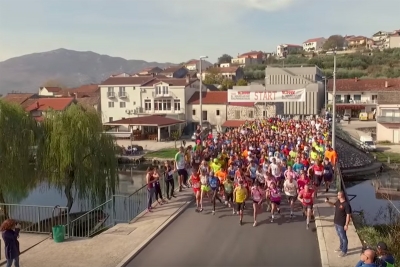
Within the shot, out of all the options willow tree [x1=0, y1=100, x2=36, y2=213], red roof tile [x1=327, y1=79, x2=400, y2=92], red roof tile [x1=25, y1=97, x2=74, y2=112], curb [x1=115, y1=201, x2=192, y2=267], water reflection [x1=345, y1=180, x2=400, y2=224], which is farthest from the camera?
red roof tile [x1=327, y1=79, x2=400, y2=92]

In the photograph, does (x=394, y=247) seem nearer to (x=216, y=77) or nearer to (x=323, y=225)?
(x=323, y=225)

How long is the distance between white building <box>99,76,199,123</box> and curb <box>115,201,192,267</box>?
47.3 metres

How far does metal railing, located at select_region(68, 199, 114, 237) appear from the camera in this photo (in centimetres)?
1709

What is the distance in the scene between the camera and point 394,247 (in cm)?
1125

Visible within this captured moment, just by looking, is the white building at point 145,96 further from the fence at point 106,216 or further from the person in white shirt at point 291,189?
the person in white shirt at point 291,189

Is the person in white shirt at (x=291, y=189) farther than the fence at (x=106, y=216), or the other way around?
the fence at (x=106, y=216)

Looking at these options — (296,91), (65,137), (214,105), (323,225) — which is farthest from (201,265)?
(214,105)

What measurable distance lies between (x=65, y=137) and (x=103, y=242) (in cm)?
999

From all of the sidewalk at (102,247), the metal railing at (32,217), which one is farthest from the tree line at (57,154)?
the sidewalk at (102,247)

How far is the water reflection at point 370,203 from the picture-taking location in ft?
73.0

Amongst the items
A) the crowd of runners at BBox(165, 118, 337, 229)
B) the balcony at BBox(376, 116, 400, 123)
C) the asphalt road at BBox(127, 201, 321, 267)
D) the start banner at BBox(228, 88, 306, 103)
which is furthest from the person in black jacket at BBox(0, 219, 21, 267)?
the balcony at BBox(376, 116, 400, 123)

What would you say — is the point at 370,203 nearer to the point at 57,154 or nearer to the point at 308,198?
the point at 308,198

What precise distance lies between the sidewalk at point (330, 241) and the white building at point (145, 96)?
48.8 metres

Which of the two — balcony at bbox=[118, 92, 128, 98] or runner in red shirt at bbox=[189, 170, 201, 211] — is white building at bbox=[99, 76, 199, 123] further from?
runner in red shirt at bbox=[189, 170, 201, 211]
